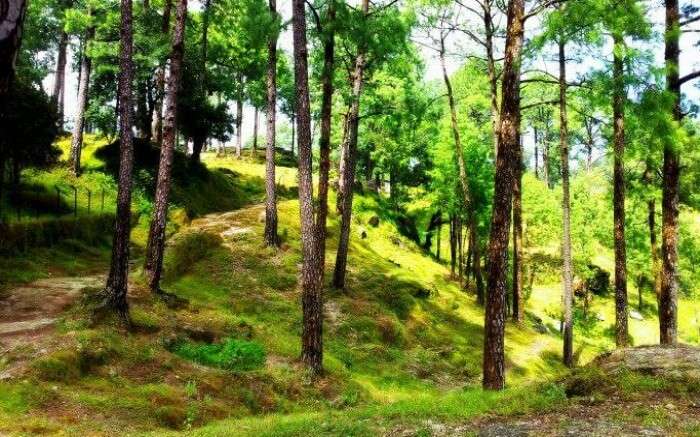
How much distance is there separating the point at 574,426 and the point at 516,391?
6.62 feet

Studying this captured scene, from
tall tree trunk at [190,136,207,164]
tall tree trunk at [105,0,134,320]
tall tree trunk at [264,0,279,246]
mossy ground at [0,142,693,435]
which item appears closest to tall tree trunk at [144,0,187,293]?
mossy ground at [0,142,693,435]

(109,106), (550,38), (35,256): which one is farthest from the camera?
(109,106)

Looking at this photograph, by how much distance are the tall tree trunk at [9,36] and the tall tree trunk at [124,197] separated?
400 inches

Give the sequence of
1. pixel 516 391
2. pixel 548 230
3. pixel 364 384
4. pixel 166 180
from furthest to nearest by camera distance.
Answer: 1. pixel 548 230
2. pixel 166 180
3. pixel 364 384
4. pixel 516 391

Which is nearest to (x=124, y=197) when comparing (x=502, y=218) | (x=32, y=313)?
(x=32, y=313)

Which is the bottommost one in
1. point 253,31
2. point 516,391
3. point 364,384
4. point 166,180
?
point 364,384

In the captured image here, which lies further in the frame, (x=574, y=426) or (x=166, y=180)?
(x=166, y=180)

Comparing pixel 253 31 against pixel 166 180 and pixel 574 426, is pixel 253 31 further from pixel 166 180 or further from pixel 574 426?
pixel 574 426

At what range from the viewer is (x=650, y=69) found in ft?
38.2

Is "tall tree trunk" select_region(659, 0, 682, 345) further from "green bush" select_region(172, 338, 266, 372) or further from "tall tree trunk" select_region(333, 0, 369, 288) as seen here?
"green bush" select_region(172, 338, 266, 372)

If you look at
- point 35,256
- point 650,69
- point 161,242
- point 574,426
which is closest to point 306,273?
point 161,242

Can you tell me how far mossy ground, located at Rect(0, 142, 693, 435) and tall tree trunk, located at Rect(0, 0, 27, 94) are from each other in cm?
571

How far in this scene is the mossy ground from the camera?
7.73 metres

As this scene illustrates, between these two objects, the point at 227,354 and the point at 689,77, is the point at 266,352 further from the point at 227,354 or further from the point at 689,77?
the point at 689,77
